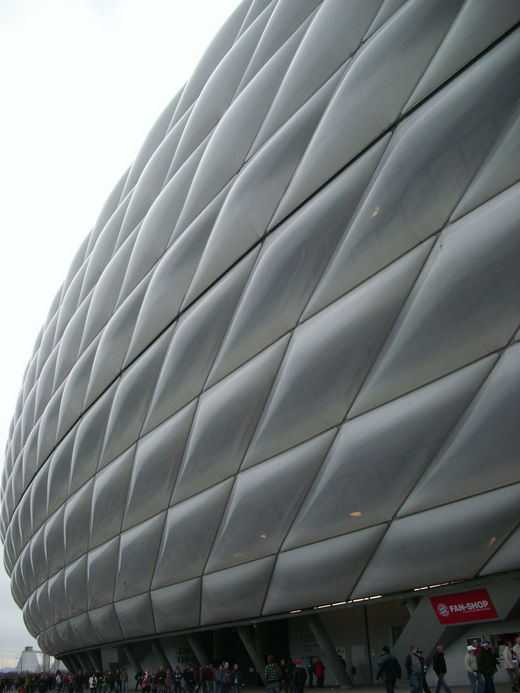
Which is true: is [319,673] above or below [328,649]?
below

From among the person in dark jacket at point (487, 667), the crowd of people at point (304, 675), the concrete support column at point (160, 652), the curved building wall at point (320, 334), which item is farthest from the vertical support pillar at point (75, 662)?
the person in dark jacket at point (487, 667)

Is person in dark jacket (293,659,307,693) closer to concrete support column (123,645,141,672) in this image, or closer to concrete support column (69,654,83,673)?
concrete support column (123,645,141,672)

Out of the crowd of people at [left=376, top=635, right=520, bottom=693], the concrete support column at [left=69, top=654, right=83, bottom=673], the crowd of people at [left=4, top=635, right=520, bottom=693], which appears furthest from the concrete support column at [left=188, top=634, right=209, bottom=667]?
the concrete support column at [left=69, top=654, right=83, bottom=673]

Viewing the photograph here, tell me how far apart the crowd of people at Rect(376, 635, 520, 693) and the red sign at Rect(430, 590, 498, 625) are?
1.36ft

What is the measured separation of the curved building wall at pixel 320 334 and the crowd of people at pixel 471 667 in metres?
1.06

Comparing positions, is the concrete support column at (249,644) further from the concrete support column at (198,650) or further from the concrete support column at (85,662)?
the concrete support column at (85,662)

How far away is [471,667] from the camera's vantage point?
9.05 m

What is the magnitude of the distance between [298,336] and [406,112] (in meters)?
4.21

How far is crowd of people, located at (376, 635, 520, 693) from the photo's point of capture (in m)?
8.44

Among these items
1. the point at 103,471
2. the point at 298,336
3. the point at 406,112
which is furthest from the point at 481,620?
the point at 103,471

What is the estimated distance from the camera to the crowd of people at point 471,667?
8.44m

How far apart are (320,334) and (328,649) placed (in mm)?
6197

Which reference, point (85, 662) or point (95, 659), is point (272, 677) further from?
point (85, 662)

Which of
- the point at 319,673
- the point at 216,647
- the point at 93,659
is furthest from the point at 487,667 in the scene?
the point at 93,659
